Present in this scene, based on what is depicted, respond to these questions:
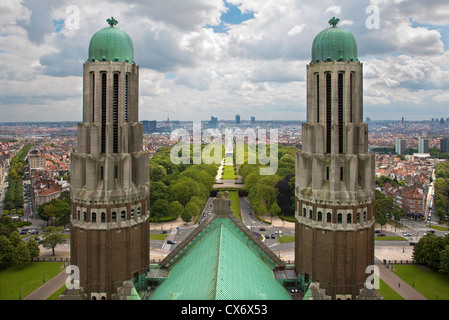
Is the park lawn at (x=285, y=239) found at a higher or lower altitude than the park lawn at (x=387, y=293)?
higher

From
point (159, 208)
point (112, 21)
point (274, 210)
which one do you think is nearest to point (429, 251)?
point (274, 210)

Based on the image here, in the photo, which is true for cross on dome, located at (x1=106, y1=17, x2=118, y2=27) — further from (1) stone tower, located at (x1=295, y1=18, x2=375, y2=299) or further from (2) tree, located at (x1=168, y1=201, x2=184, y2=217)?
(2) tree, located at (x1=168, y1=201, x2=184, y2=217)

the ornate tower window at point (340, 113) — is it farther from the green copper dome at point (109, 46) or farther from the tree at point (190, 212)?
the tree at point (190, 212)

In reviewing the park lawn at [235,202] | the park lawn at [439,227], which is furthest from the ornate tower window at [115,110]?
the park lawn at [439,227]

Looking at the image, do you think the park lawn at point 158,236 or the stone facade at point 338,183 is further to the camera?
the park lawn at point 158,236

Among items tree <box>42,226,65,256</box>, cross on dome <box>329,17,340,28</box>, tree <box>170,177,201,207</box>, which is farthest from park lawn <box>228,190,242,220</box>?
cross on dome <box>329,17,340,28</box>

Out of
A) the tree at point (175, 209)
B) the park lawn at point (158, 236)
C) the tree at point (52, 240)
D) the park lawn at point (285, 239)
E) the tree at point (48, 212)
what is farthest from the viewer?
the tree at point (175, 209)

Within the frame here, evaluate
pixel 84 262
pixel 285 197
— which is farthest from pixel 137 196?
pixel 285 197
